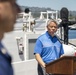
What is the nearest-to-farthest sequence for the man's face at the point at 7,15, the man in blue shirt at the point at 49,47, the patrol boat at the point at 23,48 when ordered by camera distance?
the man's face at the point at 7,15, the man in blue shirt at the point at 49,47, the patrol boat at the point at 23,48

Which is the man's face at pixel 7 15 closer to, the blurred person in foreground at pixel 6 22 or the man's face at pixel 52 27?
the blurred person in foreground at pixel 6 22

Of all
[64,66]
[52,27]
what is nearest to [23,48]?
[52,27]

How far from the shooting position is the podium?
4613 mm

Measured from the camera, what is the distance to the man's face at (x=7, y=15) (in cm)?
141

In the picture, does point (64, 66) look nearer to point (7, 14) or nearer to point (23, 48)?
point (7, 14)

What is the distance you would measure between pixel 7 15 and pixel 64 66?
3363 mm

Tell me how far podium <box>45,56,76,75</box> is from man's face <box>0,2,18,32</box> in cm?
318

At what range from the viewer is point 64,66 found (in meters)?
4.71

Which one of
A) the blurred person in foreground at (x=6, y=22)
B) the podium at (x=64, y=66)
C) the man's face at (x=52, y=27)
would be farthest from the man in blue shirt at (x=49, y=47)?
the blurred person in foreground at (x=6, y=22)

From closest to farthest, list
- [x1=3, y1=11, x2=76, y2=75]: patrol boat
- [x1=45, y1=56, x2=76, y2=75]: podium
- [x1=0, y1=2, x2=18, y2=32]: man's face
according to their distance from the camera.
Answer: [x1=0, y1=2, x2=18, y2=32]: man's face → [x1=45, y1=56, x2=76, y2=75]: podium → [x1=3, y1=11, x2=76, y2=75]: patrol boat

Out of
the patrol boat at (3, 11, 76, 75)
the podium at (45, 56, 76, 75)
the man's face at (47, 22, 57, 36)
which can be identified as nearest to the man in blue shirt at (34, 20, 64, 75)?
the man's face at (47, 22, 57, 36)

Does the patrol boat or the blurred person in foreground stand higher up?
the blurred person in foreground

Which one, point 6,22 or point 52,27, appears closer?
point 6,22

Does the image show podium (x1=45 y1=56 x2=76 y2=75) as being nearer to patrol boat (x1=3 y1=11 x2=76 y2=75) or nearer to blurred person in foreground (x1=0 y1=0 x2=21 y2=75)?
blurred person in foreground (x1=0 y1=0 x2=21 y2=75)
